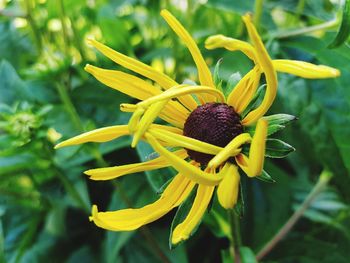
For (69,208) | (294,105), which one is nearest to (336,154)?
(294,105)

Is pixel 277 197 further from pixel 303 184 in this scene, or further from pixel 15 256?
pixel 15 256

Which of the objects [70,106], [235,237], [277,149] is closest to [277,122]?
[277,149]

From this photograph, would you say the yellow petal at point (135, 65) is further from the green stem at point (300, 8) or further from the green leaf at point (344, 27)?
the green stem at point (300, 8)

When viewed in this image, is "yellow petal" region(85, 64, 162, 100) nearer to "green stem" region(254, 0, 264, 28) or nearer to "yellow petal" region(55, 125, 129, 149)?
"yellow petal" region(55, 125, 129, 149)

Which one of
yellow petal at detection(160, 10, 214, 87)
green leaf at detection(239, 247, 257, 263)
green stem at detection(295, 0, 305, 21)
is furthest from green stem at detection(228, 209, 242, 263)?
green stem at detection(295, 0, 305, 21)

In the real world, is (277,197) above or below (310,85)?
below

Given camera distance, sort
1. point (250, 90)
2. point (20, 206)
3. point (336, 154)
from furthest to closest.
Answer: point (20, 206) → point (336, 154) → point (250, 90)

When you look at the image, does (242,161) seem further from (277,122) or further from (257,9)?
(257,9)
